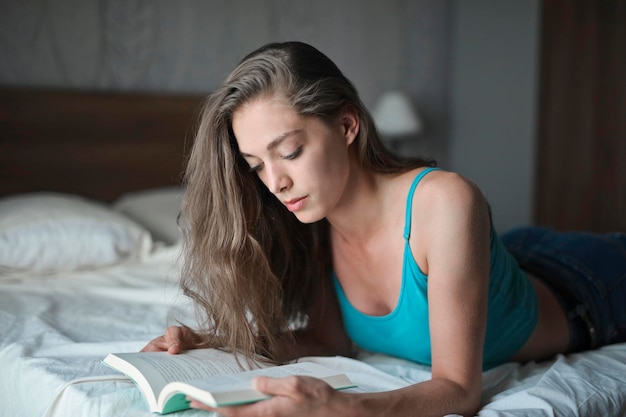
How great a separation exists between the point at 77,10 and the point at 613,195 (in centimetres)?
279

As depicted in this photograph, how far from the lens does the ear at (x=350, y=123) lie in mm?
1264

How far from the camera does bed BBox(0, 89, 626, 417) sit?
1.14m

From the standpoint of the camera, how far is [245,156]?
121cm

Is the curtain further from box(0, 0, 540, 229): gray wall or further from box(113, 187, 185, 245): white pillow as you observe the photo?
box(113, 187, 185, 245): white pillow

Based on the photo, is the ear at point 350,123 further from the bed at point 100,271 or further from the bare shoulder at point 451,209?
the bed at point 100,271

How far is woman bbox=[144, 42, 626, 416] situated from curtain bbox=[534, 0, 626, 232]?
2.21m

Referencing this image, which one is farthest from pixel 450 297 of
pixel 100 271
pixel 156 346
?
pixel 100 271

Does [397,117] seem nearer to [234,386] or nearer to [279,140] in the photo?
[279,140]

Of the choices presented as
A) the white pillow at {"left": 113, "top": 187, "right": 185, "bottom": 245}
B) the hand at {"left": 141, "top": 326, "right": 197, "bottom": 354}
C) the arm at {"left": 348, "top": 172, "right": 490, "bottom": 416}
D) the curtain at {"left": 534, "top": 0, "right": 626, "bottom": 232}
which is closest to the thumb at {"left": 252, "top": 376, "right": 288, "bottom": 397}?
the arm at {"left": 348, "top": 172, "right": 490, "bottom": 416}

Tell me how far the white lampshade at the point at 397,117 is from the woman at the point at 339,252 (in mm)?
2173

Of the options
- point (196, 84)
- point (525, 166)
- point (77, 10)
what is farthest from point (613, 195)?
point (77, 10)

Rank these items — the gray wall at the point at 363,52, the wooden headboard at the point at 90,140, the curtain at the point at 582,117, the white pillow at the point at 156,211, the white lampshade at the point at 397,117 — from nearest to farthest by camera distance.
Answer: the white pillow at the point at 156,211 → the wooden headboard at the point at 90,140 → the gray wall at the point at 363,52 → the curtain at the point at 582,117 → the white lampshade at the point at 397,117

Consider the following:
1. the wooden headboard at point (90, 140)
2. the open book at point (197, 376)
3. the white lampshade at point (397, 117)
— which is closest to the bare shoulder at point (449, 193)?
the open book at point (197, 376)

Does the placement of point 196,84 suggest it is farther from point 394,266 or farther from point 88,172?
point 394,266
